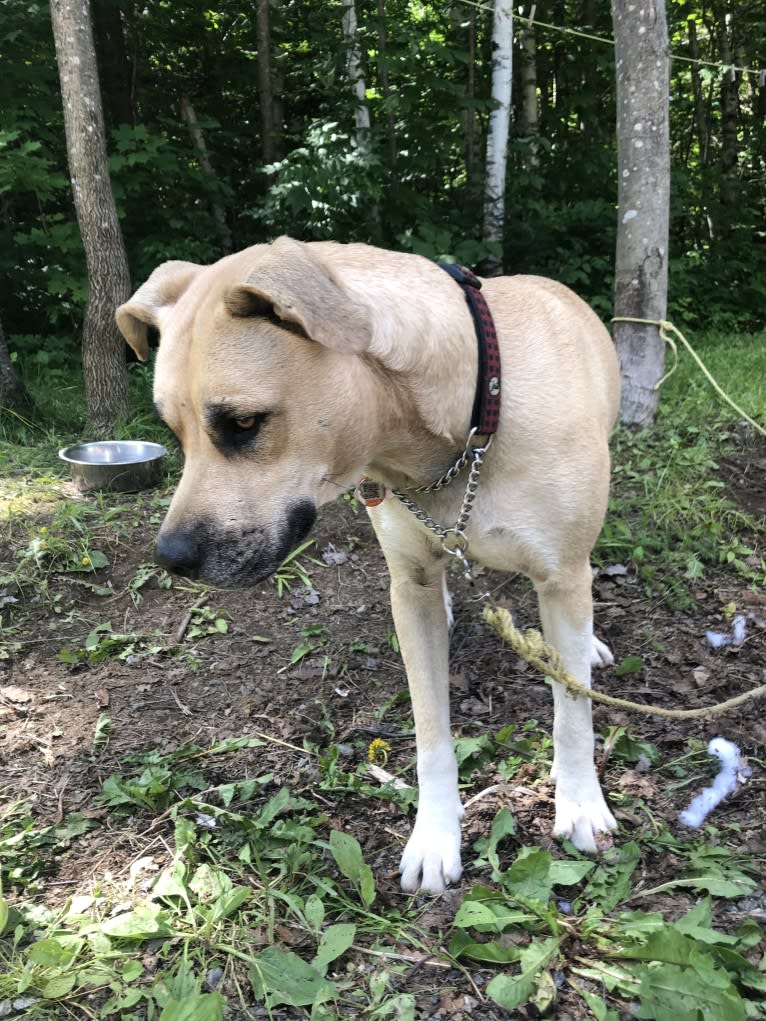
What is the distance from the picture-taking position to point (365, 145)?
7.37m

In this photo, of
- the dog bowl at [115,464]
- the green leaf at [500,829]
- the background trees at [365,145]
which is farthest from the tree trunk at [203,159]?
the green leaf at [500,829]

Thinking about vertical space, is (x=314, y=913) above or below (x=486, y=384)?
below

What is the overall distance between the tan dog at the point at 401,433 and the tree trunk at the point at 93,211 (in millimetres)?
3268

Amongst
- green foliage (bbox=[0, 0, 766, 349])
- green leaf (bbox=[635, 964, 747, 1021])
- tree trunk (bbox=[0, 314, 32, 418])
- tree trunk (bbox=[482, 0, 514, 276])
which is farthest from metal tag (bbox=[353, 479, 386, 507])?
tree trunk (bbox=[482, 0, 514, 276])

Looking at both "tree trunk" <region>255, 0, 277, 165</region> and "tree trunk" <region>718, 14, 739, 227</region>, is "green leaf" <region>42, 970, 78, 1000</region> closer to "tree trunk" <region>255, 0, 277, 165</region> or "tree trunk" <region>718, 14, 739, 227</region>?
"tree trunk" <region>255, 0, 277, 165</region>

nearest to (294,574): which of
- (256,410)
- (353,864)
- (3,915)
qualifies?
(353,864)

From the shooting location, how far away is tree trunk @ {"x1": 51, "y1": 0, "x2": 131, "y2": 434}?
192 inches

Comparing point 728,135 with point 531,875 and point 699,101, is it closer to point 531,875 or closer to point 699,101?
point 699,101

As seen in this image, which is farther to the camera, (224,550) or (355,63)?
(355,63)

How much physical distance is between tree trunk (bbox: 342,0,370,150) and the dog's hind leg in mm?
6732

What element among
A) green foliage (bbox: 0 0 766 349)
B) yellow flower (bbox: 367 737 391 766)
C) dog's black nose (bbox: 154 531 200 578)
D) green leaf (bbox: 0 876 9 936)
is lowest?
yellow flower (bbox: 367 737 391 766)

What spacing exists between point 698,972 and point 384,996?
74 centimetres

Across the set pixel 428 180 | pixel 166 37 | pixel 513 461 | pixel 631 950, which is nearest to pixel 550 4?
pixel 428 180

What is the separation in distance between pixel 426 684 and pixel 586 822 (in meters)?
0.64
